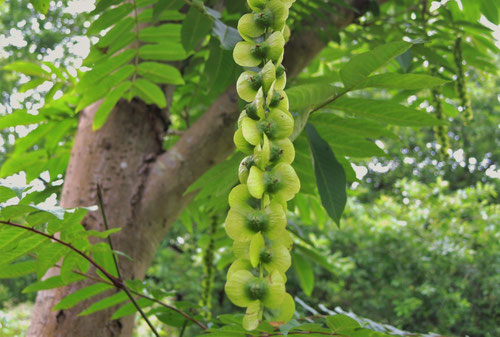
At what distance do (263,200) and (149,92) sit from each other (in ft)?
3.90

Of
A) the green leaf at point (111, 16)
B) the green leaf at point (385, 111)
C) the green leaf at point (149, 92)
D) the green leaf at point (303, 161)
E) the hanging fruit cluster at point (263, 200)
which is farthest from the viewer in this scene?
the green leaf at point (149, 92)

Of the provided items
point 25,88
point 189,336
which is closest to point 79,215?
point 25,88

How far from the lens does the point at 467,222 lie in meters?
8.32

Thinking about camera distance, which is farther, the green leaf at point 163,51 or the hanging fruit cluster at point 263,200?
the green leaf at point 163,51

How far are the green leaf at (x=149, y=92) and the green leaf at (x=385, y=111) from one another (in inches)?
29.9

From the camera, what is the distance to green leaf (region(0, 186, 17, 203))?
81 cm

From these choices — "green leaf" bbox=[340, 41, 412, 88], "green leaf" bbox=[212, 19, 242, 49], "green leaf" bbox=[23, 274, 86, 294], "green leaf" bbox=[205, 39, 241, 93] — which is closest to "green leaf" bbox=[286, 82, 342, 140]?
"green leaf" bbox=[340, 41, 412, 88]

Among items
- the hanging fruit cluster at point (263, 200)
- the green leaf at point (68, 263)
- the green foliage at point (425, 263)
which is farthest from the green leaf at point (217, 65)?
the green foliage at point (425, 263)

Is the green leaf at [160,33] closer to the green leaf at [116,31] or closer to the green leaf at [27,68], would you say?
the green leaf at [116,31]

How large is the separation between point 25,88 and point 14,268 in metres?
0.88

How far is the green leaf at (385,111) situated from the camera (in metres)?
1.04

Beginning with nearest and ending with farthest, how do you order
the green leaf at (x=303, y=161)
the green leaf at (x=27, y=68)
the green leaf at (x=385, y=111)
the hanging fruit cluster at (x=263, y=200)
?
the hanging fruit cluster at (x=263, y=200), the green leaf at (x=385, y=111), the green leaf at (x=303, y=161), the green leaf at (x=27, y=68)

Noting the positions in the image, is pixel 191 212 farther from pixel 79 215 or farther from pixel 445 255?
pixel 445 255

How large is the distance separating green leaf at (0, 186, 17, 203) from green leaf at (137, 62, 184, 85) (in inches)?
32.2
